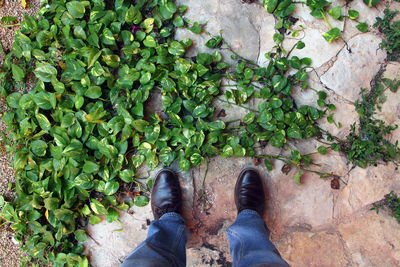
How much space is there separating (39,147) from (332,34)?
1.82 meters

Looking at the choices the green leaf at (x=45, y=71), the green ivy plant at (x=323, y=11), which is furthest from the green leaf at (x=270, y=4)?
the green leaf at (x=45, y=71)

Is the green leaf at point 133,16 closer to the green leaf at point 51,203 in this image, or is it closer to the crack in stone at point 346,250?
the green leaf at point 51,203

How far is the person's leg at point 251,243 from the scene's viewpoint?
1.17m

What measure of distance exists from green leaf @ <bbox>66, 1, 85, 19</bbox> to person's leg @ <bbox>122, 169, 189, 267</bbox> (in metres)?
1.05

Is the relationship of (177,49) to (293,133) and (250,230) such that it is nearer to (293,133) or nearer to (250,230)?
(293,133)

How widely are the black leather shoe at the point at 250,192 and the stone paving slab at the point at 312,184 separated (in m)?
0.06

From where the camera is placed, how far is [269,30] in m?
1.62

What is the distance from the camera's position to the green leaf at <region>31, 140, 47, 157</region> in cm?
153

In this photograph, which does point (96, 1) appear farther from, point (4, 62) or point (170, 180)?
point (170, 180)

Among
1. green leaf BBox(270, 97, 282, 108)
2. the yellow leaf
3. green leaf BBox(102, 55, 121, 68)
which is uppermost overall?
the yellow leaf

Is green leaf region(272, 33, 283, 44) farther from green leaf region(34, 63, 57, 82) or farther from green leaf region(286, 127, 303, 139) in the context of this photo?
green leaf region(34, 63, 57, 82)

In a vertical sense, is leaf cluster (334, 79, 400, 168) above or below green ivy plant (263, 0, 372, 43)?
below

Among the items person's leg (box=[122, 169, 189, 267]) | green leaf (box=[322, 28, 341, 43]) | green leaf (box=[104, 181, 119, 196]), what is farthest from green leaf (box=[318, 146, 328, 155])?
green leaf (box=[104, 181, 119, 196])

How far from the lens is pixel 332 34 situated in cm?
154
